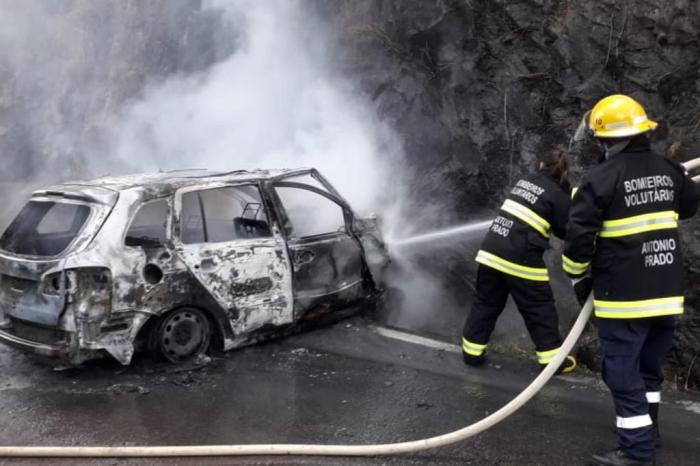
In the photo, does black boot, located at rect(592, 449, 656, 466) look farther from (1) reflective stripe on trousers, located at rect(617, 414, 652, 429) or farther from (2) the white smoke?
(2) the white smoke

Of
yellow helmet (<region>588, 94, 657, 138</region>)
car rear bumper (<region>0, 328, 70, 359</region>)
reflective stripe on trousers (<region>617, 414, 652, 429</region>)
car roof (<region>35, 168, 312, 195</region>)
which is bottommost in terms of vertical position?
reflective stripe on trousers (<region>617, 414, 652, 429</region>)

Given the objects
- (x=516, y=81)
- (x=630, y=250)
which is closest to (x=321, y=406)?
(x=630, y=250)

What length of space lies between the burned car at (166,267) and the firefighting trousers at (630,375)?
2.75 meters

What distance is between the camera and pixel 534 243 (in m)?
4.31

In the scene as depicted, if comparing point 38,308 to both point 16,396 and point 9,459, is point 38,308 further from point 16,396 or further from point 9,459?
point 9,459

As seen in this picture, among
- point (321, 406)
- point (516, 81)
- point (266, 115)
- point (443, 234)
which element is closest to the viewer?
point (321, 406)

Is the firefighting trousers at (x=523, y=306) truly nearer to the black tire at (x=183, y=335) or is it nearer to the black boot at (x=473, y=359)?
the black boot at (x=473, y=359)

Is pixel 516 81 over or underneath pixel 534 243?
over

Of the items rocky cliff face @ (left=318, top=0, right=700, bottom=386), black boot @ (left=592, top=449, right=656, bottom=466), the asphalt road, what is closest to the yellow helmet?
black boot @ (left=592, top=449, right=656, bottom=466)

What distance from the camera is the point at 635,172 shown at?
3236 millimetres

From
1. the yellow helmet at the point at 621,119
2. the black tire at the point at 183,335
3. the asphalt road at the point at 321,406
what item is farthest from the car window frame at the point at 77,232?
the yellow helmet at the point at 621,119

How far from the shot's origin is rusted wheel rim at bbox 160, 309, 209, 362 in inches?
188

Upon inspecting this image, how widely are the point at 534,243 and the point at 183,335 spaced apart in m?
2.76

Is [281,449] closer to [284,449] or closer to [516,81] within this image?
[284,449]
